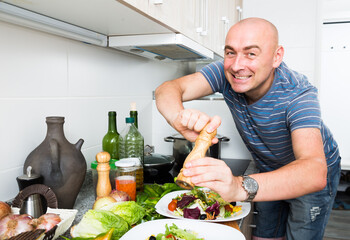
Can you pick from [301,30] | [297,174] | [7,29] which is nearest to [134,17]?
[7,29]

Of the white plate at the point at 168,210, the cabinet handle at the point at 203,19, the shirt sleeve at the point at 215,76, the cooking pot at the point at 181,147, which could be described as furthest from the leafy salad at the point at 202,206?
the cabinet handle at the point at 203,19

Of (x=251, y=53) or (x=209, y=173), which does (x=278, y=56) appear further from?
(x=209, y=173)

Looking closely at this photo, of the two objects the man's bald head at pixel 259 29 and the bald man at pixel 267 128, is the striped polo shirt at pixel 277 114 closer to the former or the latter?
the bald man at pixel 267 128

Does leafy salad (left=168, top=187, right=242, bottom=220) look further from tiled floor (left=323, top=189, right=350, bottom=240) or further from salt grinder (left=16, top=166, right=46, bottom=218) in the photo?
tiled floor (left=323, top=189, right=350, bottom=240)

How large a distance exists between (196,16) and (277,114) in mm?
588

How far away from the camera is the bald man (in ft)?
2.69

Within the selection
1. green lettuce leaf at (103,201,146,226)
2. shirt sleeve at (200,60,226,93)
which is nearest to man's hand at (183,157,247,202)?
green lettuce leaf at (103,201,146,226)

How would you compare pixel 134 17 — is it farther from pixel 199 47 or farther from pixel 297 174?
pixel 297 174

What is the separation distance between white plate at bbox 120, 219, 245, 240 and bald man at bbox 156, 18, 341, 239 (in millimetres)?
101

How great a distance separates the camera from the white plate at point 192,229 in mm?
828

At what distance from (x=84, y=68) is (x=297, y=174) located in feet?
3.10

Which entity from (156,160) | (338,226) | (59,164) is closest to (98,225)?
(59,164)

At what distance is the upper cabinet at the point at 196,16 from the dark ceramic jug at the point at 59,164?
A: 0.44 metres

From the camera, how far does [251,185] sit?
0.81 metres
